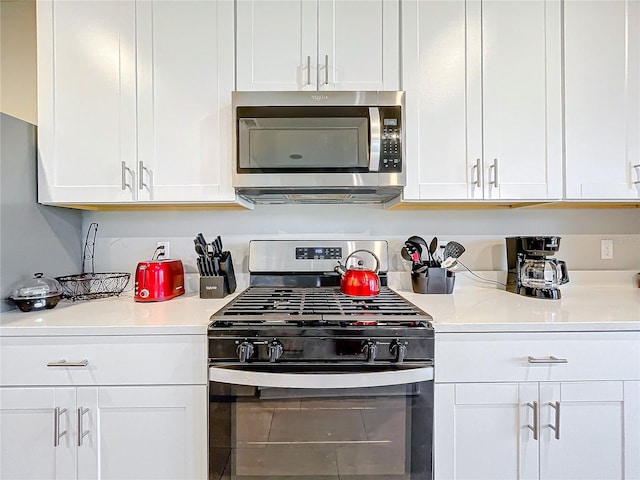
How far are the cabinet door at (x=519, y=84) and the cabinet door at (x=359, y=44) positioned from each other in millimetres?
388

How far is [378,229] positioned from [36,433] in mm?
1646

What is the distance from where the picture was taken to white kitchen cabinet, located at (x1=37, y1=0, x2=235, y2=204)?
1481 millimetres

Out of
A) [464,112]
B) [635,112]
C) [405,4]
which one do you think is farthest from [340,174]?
[635,112]

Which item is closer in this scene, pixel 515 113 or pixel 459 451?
pixel 459 451

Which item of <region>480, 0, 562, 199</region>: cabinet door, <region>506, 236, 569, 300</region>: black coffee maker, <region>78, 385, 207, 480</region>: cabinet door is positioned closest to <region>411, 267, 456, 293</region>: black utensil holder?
<region>506, 236, 569, 300</region>: black coffee maker

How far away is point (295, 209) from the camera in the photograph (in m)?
1.87

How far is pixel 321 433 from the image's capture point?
1.15 m

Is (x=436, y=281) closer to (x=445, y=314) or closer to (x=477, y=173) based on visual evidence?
(x=445, y=314)

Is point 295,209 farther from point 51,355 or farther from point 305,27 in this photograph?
point 51,355

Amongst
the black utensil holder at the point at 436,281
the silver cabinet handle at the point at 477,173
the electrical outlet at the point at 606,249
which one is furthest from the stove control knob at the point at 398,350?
the electrical outlet at the point at 606,249

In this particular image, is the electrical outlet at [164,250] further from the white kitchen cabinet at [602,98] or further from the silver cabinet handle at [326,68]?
the white kitchen cabinet at [602,98]

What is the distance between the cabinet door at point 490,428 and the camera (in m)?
1.16

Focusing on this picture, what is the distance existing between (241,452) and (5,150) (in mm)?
1490

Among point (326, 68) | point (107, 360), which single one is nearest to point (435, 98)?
point (326, 68)
